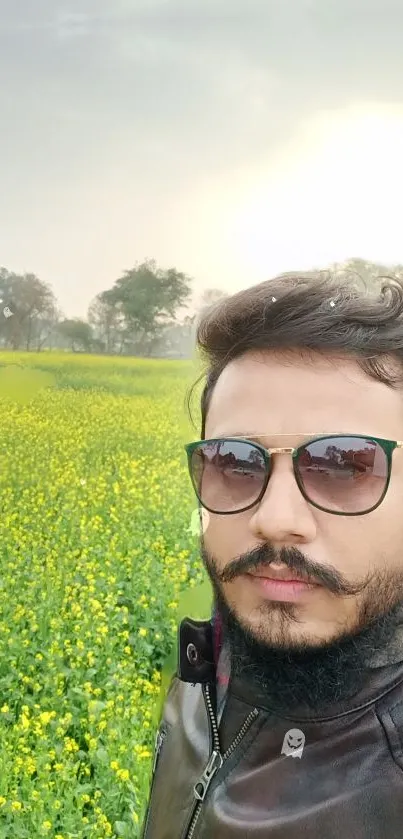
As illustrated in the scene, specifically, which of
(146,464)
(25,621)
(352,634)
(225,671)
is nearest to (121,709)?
(25,621)

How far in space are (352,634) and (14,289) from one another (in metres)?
1.11

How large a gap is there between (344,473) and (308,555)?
0.07m

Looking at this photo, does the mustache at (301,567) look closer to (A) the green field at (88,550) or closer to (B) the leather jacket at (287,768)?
(B) the leather jacket at (287,768)

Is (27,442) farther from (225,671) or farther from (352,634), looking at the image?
(352,634)

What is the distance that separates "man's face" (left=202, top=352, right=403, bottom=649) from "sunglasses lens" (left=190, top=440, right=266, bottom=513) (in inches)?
0.5

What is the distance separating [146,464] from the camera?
5.31 ft

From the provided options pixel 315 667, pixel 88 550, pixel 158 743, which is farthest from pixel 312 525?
pixel 88 550

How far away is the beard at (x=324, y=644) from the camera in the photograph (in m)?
0.66

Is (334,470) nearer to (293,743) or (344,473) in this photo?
(344,473)

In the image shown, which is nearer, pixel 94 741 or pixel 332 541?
pixel 332 541

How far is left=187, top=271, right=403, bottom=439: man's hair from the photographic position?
67cm

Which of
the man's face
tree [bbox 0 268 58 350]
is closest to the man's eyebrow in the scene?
the man's face

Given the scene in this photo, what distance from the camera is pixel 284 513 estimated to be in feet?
2.06

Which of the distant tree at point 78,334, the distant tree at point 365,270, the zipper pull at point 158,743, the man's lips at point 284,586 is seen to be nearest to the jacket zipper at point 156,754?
the zipper pull at point 158,743
